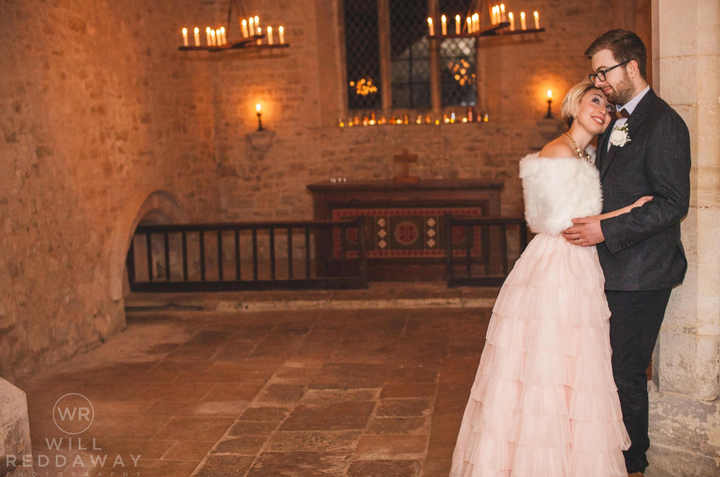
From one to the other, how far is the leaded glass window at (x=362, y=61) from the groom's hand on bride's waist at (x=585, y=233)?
8.00 meters

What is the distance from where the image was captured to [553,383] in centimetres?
280

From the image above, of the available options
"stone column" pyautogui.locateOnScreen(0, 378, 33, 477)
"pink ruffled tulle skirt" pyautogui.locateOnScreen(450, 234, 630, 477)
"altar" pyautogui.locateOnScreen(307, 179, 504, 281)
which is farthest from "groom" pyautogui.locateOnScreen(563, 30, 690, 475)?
"altar" pyautogui.locateOnScreen(307, 179, 504, 281)

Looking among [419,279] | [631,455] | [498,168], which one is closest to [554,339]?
[631,455]

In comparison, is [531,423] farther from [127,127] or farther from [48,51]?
[127,127]

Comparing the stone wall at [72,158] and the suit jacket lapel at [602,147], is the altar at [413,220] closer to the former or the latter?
the stone wall at [72,158]

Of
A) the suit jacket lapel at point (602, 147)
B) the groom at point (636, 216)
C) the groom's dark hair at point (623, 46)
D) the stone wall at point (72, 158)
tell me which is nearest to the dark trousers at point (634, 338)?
the groom at point (636, 216)

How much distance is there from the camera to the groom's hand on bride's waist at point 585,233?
282 centimetres

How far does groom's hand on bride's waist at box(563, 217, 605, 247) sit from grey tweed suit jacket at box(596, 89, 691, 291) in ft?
0.09

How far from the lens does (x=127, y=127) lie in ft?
23.4

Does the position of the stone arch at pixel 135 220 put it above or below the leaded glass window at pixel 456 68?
below

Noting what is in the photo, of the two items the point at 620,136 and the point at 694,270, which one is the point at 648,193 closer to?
the point at 620,136

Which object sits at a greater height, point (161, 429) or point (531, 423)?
point (531, 423)

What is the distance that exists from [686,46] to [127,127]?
541 centimetres

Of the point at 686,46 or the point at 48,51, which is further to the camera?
the point at 48,51
